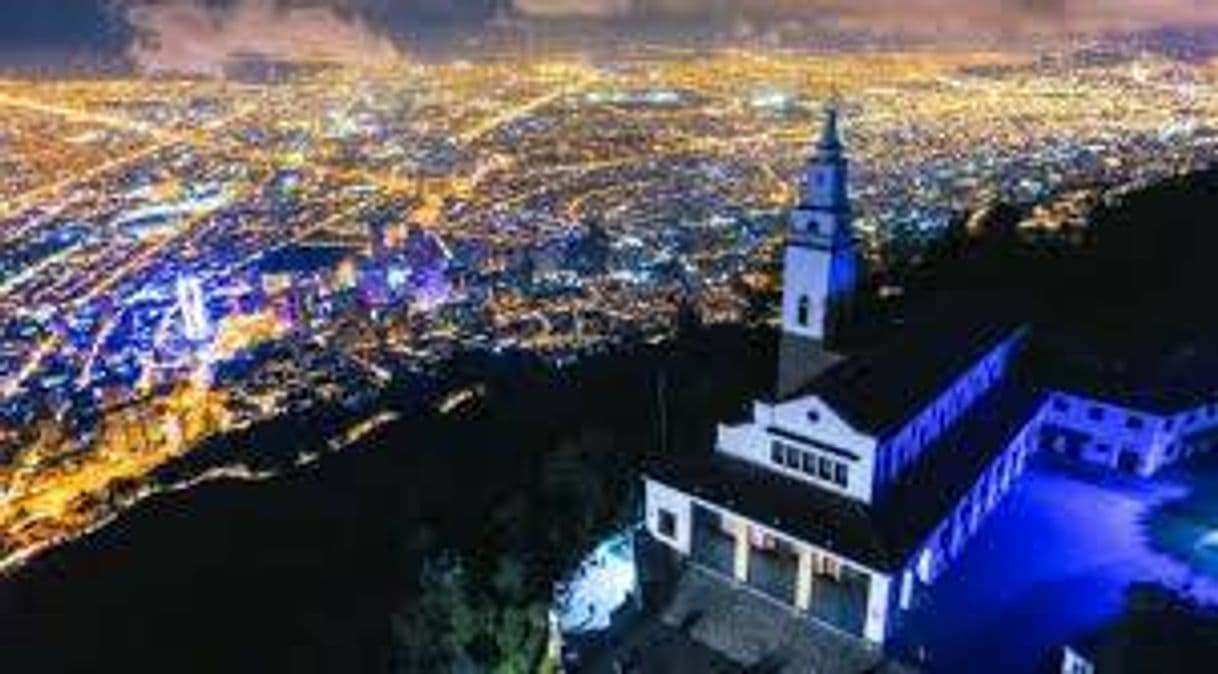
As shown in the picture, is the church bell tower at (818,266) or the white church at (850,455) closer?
the white church at (850,455)

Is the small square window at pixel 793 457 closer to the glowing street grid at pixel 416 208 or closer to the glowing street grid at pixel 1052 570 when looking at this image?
the glowing street grid at pixel 1052 570

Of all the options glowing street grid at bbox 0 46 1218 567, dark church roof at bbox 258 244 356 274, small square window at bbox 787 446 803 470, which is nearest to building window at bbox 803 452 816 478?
small square window at bbox 787 446 803 470

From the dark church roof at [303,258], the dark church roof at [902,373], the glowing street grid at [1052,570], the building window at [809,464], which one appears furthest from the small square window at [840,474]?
the dark church roof at [303,258]

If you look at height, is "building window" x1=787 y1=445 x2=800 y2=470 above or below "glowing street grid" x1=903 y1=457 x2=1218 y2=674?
above

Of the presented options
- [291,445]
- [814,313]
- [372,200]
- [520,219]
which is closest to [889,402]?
[814,313]

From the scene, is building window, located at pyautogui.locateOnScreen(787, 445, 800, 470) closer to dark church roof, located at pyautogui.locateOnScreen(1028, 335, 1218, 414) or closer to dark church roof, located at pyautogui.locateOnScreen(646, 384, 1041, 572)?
dark church roof, located at pyautogui.locateOnScreen(646, 384, 1041, 572)
